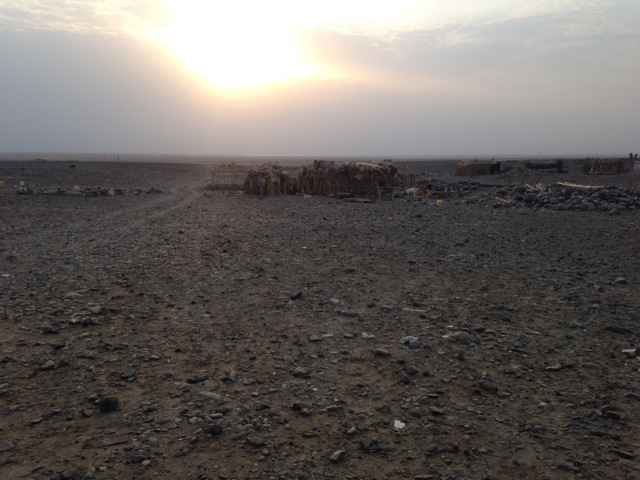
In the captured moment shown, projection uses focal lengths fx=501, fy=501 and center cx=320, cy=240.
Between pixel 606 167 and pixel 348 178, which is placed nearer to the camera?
pixel 348 178

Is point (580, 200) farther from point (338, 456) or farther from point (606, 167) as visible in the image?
point (606, 167)

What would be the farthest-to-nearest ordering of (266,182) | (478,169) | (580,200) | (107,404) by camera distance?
(478,169), (266,182), (580,200), (107,404)

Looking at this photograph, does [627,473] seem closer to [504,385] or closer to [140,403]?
[504,385]

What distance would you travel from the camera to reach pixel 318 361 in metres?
5.29

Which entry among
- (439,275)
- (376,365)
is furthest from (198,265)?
(376,365)

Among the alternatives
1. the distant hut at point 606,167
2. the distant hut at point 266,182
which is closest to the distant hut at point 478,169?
the distant hut at point 606,167

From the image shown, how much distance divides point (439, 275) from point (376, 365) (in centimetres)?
419

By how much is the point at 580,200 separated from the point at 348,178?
12643 mm

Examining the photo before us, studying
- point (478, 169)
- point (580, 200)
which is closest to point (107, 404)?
point (580, 200)

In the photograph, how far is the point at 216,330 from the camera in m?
6.20

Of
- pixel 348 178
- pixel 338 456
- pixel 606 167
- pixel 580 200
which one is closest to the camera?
pixel 338 456

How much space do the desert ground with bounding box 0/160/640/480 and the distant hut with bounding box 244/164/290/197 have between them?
56.3 feet

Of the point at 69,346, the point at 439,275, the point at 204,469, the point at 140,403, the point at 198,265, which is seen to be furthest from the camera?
the point at 198,265

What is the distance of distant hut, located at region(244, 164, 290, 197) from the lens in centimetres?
2878
